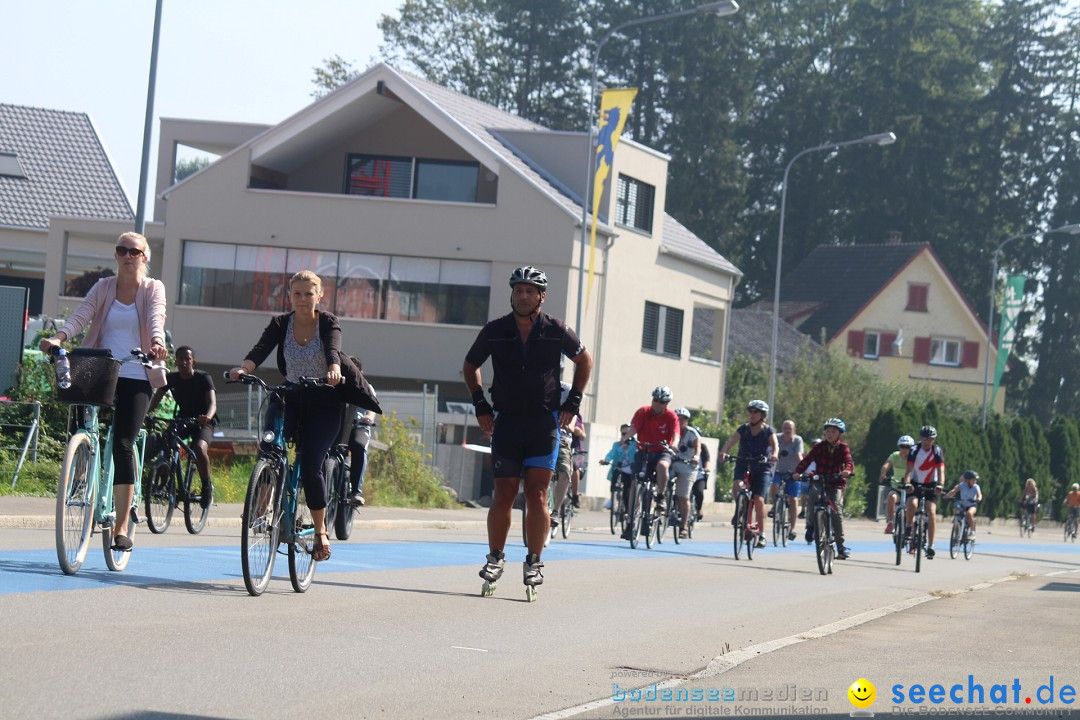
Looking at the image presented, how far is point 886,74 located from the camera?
75.6 m

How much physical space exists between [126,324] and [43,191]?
43749 millimetres

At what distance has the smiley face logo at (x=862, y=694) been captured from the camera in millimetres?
7535

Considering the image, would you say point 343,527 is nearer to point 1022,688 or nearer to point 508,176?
point 1022,688

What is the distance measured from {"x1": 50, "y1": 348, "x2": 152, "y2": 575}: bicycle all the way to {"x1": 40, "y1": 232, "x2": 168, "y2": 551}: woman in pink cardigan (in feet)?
0.29

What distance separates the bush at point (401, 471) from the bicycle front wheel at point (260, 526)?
15250 millimetres

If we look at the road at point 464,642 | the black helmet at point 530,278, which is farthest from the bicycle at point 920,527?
the black helmet at point 530,278

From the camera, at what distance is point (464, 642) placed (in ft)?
29.2

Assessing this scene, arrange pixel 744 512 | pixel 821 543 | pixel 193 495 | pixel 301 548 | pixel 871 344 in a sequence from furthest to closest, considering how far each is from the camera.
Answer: pixel 871 344
pixel 744 512
pixel 821 543
pixel 193 495
pixel 301 548

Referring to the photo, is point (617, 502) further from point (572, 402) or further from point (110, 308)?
point (110, 308)

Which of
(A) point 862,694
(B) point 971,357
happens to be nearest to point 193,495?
(A) point 862,694

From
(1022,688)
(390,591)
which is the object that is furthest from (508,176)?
(1022,688)

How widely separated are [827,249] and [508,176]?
122 ft

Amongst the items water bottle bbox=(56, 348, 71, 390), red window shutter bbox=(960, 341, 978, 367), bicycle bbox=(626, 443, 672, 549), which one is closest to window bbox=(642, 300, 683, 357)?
bicycle bbox=(626, 443, 672, 549)

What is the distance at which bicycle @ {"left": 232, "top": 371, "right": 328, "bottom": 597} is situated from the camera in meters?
9.50
